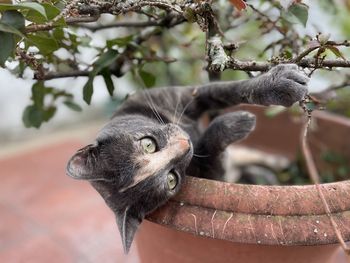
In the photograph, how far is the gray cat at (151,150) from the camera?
0.80 m

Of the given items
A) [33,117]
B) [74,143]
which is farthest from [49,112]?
[74,143]

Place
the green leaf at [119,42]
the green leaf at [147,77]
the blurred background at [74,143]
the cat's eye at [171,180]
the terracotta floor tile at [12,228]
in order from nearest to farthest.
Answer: the cat's eye at [171,180] → the green leaf at [119,42] → the green leaf at [147,77] → the blurred background at [74,143] → the terracotta floor tile at [12,228]

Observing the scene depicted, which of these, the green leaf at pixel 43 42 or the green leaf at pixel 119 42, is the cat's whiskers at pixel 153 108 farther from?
the green leaf at pixel 43 42

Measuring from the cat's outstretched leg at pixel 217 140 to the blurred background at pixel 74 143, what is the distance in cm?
16

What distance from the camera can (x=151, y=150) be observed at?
859 millimetres

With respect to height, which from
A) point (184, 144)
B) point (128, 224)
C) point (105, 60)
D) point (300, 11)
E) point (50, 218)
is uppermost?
point (300, 11)

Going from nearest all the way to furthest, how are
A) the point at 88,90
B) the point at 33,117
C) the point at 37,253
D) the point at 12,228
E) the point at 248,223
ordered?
the point at 248,223
the point at 88,90
the point at 33,117
the point at 37,253
the point at 12,228

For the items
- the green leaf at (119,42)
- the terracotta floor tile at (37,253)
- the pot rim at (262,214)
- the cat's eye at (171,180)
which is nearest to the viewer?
the pot rim at (262,214)

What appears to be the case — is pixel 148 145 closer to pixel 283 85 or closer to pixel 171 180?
pixel 171 180

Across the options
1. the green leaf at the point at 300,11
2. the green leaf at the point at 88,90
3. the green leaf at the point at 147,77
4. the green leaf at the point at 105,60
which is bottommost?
the green leaf at the point at 147,77

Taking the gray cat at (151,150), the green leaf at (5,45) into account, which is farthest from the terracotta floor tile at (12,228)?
the green leaf at (5,45)

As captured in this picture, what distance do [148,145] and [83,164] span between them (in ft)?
0.42

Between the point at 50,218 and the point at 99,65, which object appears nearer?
the point at 99,65

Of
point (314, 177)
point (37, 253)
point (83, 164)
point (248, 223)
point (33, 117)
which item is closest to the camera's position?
point (314, 177)
